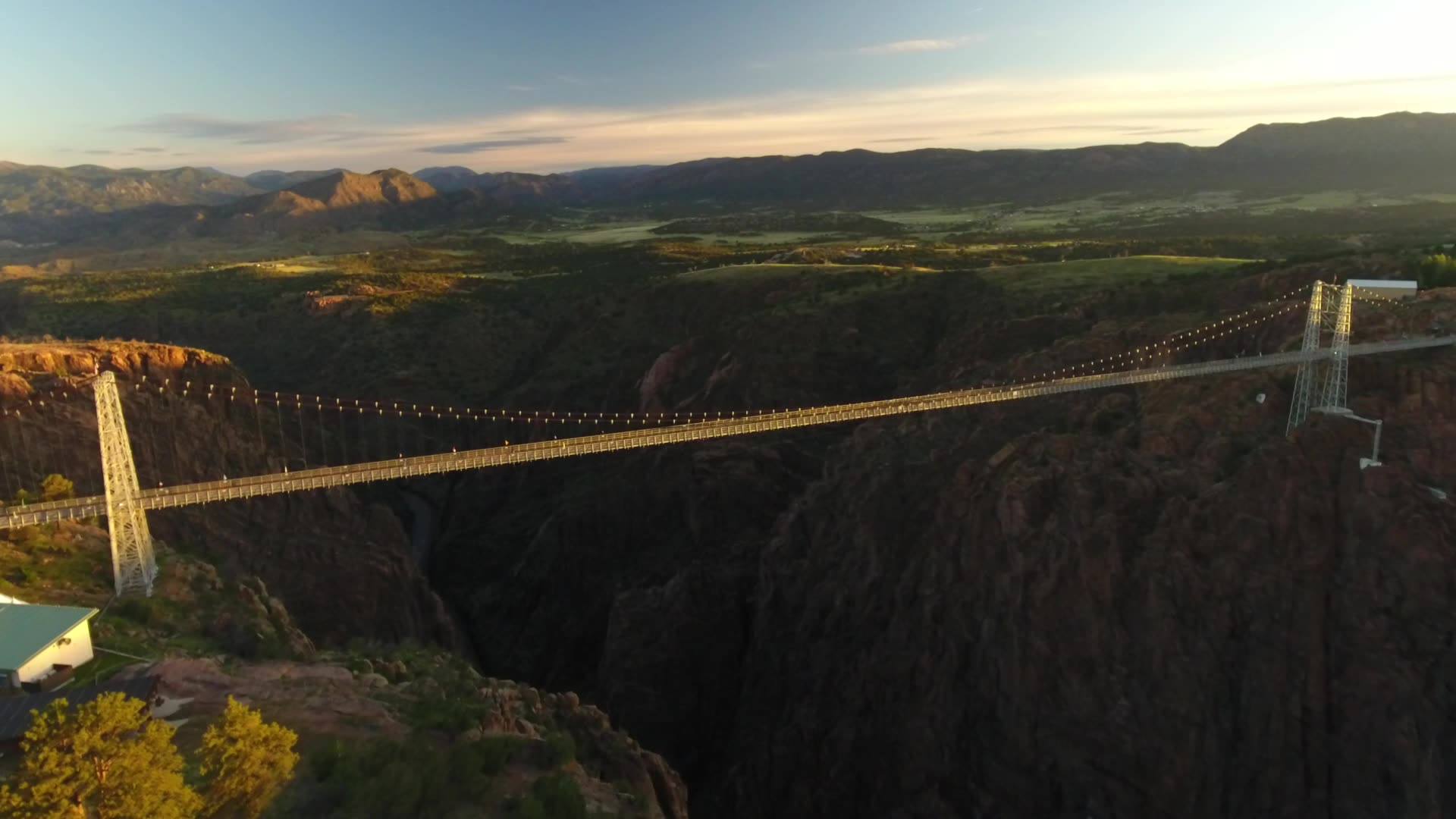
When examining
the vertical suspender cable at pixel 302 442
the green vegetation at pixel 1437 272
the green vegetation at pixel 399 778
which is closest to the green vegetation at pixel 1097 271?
the green vegetation at pixel 1437 272

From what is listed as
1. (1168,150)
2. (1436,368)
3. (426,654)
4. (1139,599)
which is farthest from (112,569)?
(1168,150)

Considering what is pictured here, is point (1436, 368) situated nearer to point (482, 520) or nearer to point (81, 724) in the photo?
point (81, 724)

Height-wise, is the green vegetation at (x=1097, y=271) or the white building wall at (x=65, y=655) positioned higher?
the green vegetation at (x=1097, y=271)

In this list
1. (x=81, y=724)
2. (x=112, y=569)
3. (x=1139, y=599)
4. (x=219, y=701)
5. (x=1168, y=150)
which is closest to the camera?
(x=81, y=724)

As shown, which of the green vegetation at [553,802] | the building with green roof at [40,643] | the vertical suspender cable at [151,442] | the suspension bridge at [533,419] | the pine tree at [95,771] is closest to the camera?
the pine tree at [95,771]

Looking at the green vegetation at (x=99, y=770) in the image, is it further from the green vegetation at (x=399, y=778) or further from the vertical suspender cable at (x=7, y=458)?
the vertical suspender cable at (x=7, y=458)

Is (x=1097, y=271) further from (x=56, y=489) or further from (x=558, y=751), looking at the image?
(x=56, y=489)

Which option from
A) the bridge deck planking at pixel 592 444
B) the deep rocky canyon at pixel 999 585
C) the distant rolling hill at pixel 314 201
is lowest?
the deep rocky canyon at pixel 999 585

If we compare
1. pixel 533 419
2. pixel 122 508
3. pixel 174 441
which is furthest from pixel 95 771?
pixel 174 441

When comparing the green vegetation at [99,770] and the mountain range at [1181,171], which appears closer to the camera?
the green vegetation at [99,770]
